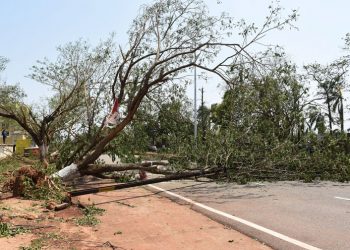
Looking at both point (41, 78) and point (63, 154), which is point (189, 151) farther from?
point (41, 78)

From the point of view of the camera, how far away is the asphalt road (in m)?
5.89

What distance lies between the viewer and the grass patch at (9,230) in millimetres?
5868

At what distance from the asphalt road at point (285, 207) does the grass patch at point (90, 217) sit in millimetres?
2213

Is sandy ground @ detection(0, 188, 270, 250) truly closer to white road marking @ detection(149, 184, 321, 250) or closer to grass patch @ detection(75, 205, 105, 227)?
grass patch @ detection(75, 205, 105, 227)

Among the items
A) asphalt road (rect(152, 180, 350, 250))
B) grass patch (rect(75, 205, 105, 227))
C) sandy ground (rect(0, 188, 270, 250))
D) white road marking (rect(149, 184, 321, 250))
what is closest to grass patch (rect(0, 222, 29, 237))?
sandy ground (rect(0, 188, 270, 250))

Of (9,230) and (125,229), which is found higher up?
(9,230)

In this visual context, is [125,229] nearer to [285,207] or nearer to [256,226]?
[256,226]

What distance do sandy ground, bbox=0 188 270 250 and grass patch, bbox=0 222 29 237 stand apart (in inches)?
6.0

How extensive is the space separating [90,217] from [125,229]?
1207 millimetres

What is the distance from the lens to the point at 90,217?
24.8ft

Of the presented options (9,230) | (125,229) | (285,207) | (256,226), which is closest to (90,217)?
(125,229)

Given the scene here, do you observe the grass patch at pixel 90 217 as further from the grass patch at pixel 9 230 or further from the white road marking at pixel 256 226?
the white road marking at pixel 256 226

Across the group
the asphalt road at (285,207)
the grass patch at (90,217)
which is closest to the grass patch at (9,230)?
the grass patch at (90,217)

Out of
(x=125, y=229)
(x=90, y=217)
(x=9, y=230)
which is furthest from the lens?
(x=90, y=217)
